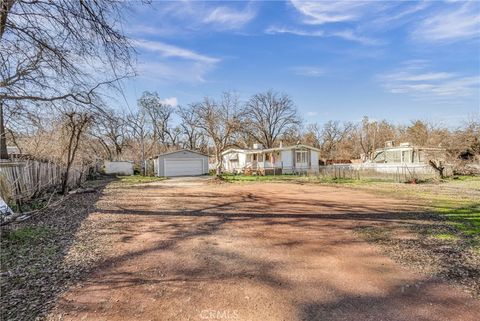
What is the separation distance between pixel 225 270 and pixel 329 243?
90.8 inches

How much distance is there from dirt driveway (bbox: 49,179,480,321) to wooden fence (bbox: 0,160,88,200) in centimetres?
335

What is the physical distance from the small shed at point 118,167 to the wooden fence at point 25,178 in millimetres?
19912

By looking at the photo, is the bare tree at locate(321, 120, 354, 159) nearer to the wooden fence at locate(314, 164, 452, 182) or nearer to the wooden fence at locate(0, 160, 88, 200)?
the wooden fence at locate(314, 164, 452, 182)

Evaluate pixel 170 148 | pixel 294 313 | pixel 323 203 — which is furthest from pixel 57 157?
pixel 170 148

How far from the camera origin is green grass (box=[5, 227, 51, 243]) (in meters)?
5.33

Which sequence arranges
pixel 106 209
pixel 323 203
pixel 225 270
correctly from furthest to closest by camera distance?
1. pixel 323 203
2. pixel 106 209
3. pixel 225 270

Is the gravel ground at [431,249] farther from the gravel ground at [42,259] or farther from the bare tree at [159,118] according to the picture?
the bare tree at [159,118]

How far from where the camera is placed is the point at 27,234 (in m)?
5.67

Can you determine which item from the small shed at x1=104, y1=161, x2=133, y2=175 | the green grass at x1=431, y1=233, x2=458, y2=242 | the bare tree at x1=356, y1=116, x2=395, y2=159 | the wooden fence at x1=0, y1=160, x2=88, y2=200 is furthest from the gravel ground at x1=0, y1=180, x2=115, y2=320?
the bare tree at x1=356, y1=116, x2=395, y2=159

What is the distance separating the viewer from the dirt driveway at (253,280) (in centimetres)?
294

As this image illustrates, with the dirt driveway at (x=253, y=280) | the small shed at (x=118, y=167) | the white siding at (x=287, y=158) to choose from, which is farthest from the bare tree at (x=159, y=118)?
the dirt driveway at (x=253, y=280)

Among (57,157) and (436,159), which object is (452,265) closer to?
(57,157)

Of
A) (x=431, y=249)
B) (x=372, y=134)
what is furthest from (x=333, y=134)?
(x=431, y=249)

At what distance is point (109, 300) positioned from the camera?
3.18 m
